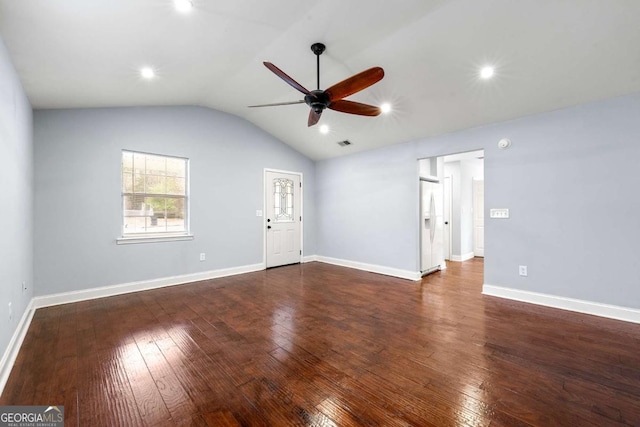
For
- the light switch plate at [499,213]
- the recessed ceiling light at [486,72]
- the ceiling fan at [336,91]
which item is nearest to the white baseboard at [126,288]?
the ceiling fan at [336,91]

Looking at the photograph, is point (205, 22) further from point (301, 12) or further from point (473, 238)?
point (473, 238)

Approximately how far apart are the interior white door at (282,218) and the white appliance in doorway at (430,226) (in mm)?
2781

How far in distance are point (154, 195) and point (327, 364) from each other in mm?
3900

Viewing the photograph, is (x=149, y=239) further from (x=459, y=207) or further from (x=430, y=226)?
(x=459, y=207)

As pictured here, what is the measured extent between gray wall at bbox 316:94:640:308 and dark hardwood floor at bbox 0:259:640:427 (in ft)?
1.54

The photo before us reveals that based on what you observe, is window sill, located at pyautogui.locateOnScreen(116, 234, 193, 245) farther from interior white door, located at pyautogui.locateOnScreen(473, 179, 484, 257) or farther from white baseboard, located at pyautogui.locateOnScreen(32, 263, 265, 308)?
interior white door, located at pyautogui.locateOnScreen(473, 179, 484, 257)

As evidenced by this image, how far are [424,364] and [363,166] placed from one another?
4148 mm

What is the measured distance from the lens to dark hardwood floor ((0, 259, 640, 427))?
1.65 meters

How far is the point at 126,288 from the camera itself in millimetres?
4055

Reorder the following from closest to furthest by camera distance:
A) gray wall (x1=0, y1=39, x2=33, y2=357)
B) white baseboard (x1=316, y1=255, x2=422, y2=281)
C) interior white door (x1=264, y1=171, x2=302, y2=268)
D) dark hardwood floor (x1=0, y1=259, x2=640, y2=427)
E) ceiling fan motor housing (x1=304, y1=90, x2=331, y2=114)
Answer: dark hardwood floor (x1=0, y1=259, x2=640, y2=427) < gray wall (x1=0, y1=39, x2=33, y2=357) < ceiling fan motor housing (x1=304, y1=90, x2=331, y2=114) < white baseboard (x1=316, y1=255, x2=422, y2=281) < interior white door (x1=264, y1=171, x2=302, y2=268)

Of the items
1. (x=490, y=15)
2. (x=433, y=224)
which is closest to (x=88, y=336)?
(x=490, y=15)

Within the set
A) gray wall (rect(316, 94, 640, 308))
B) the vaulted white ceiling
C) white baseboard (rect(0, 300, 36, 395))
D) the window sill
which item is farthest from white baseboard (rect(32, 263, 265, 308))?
gray wall (rect(316, 94, 640, 308))

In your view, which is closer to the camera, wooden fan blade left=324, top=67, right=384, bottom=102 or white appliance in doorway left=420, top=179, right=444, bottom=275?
wooden fan blade left=324, top=67, right=384, bottom=102

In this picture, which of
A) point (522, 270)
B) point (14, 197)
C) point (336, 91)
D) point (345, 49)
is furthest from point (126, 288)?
point (522, 270)
